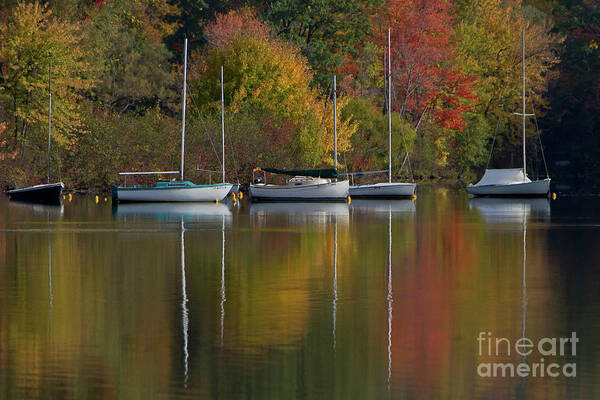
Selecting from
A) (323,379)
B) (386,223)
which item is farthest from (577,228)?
(323,379)

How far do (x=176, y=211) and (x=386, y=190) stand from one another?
17.8 metres

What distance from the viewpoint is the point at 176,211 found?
54.5 meters

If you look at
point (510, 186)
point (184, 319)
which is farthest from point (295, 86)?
point (184, 319)

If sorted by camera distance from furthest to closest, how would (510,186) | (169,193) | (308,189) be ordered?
(510,186) < (308,189) < (169,193)

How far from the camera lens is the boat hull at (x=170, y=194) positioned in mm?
61781

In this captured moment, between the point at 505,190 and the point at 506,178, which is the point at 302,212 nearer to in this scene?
the point at 505,190

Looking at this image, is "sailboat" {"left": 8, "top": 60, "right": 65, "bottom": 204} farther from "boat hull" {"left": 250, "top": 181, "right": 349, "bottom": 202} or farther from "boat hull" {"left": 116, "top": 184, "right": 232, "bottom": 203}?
"boat hull" {"left": 250, "top": 181, "right": 349, "bottom": 202}

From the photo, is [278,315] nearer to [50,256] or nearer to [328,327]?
[328,327]

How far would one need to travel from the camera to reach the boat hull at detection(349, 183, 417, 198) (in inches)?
2692

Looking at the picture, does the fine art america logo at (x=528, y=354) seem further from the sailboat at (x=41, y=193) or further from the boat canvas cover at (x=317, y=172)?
the sailboat at (x=41, y=193)

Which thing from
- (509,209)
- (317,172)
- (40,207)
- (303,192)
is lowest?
(509,209)

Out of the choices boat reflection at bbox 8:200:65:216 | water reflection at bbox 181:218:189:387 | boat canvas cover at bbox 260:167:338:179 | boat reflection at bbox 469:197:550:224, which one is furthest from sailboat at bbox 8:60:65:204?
water reflection at bbox 181:218:189:387

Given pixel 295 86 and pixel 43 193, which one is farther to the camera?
pixel 295 86

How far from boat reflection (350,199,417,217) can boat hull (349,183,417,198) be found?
693 millimetres
